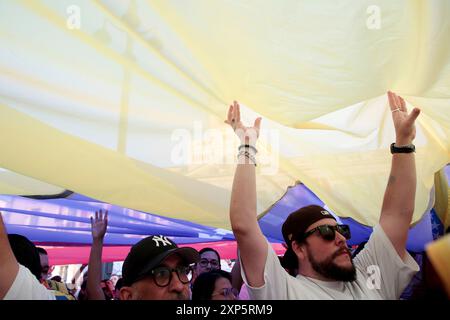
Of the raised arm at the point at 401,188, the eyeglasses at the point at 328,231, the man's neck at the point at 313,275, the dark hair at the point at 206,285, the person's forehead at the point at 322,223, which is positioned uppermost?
the raised arm at the point at 401,188

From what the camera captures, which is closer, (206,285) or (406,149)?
(406,149)

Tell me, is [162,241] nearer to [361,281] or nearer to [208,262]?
[361,281]

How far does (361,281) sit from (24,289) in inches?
58.3

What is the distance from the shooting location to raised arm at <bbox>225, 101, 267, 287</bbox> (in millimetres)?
1501

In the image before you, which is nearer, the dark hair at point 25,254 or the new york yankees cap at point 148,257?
the new york yankees cap at point 148,257

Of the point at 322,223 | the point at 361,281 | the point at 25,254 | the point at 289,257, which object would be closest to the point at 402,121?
the point at 322,223

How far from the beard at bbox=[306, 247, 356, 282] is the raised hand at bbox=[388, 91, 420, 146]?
0.74m

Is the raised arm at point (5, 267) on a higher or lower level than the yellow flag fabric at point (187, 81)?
lower

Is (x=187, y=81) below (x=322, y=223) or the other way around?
the other way around

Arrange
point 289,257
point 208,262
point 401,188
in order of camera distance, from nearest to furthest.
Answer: point 401,188
point 289,257
point 208,262

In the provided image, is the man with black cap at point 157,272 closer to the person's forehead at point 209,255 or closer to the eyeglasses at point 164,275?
the eyeglasses at point 164,275

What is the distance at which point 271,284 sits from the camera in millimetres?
1482

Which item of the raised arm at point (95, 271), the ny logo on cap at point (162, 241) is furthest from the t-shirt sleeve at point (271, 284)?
the raised arm at point (95, 271)

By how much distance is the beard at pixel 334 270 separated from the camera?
1626mm
